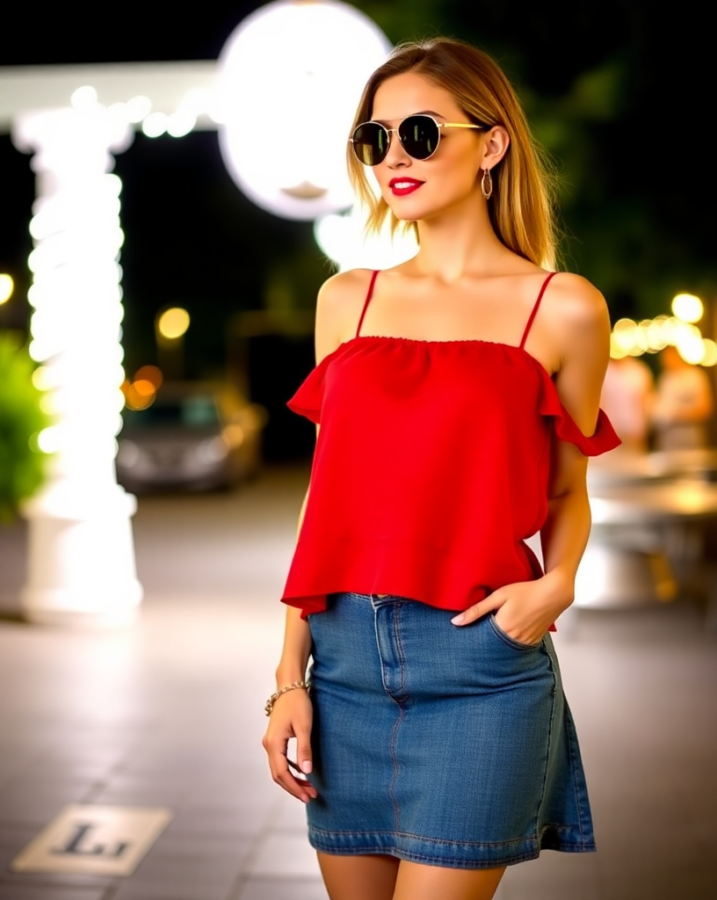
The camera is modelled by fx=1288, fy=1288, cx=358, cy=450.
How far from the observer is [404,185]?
2.15 m

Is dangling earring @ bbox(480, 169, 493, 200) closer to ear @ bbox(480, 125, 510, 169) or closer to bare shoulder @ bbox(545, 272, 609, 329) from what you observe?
ear @ bbox(480, 125, 510, 169)

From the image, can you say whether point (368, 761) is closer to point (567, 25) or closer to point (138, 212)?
point (567, 25)

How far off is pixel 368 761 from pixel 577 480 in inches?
22.7

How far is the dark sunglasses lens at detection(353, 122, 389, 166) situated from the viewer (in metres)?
2.17

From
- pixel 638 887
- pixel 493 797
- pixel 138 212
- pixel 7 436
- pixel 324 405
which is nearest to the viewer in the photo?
pixel 493 797

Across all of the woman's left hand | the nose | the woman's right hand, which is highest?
the nose

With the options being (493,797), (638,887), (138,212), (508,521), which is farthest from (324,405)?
(138,212)

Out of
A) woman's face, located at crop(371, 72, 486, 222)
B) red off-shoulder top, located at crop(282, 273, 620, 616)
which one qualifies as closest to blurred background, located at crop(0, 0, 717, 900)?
woman's face, located at crop(371, 72, 486, 222)

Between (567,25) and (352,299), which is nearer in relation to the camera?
(352,299)

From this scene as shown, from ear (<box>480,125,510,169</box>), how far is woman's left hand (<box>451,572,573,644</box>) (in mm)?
706

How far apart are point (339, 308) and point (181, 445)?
15372mm

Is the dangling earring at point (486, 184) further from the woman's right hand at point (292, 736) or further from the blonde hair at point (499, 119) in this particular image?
the woman's right hand at point (292, 736)

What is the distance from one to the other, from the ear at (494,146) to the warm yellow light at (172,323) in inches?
1607

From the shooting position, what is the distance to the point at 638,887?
12.7 feet
